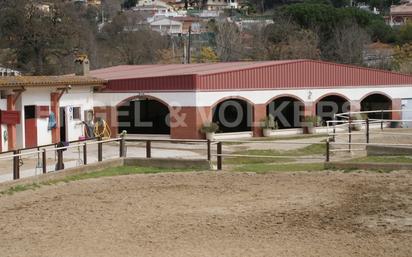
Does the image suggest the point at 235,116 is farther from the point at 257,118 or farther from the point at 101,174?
the point at 101,174

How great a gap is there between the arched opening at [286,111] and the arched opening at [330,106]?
3.79ft

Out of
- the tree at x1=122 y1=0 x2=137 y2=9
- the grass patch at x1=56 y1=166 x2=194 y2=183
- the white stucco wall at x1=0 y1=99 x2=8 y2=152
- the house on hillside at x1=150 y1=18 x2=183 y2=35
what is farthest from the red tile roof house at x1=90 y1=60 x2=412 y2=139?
the tree at x1=122 y1=0 x2=137 y2=9

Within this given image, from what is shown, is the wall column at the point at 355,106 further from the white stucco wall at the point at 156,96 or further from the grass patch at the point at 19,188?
the grass patch at the point at 19,188

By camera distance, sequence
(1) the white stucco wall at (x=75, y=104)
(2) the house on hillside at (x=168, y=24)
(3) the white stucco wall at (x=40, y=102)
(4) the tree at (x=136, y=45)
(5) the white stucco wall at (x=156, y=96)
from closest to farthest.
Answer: (3) the white stucco wall at (x=40, y=102), (1) the white stucco wall at (x=75, y=104), (5) the white stucco wall at (x=156, y=96), (4) the tree at (x=136, y=45), (2) the house on hillside at (x=168, y=24)

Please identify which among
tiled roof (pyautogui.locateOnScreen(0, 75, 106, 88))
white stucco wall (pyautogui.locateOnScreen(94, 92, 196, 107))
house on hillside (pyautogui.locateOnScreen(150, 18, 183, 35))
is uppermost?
house on hillside (pyautogui.locateOnScreen(150, 18, 183, 35))

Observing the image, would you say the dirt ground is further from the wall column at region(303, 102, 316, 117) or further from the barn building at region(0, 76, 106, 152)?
the wall column at region(303, 102, 316, 117)

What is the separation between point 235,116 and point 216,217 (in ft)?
73.5

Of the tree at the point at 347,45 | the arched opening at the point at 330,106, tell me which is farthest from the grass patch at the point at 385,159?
the tree at the point at 347,45

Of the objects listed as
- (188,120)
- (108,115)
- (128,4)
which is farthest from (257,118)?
(128,4)

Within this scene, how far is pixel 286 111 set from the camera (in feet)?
117

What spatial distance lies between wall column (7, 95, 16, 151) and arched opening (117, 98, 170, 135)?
6751 millimetres

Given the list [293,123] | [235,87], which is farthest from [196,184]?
[293,123]

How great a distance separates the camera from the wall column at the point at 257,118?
1289 inches

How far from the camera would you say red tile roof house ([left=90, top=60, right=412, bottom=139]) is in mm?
31125
